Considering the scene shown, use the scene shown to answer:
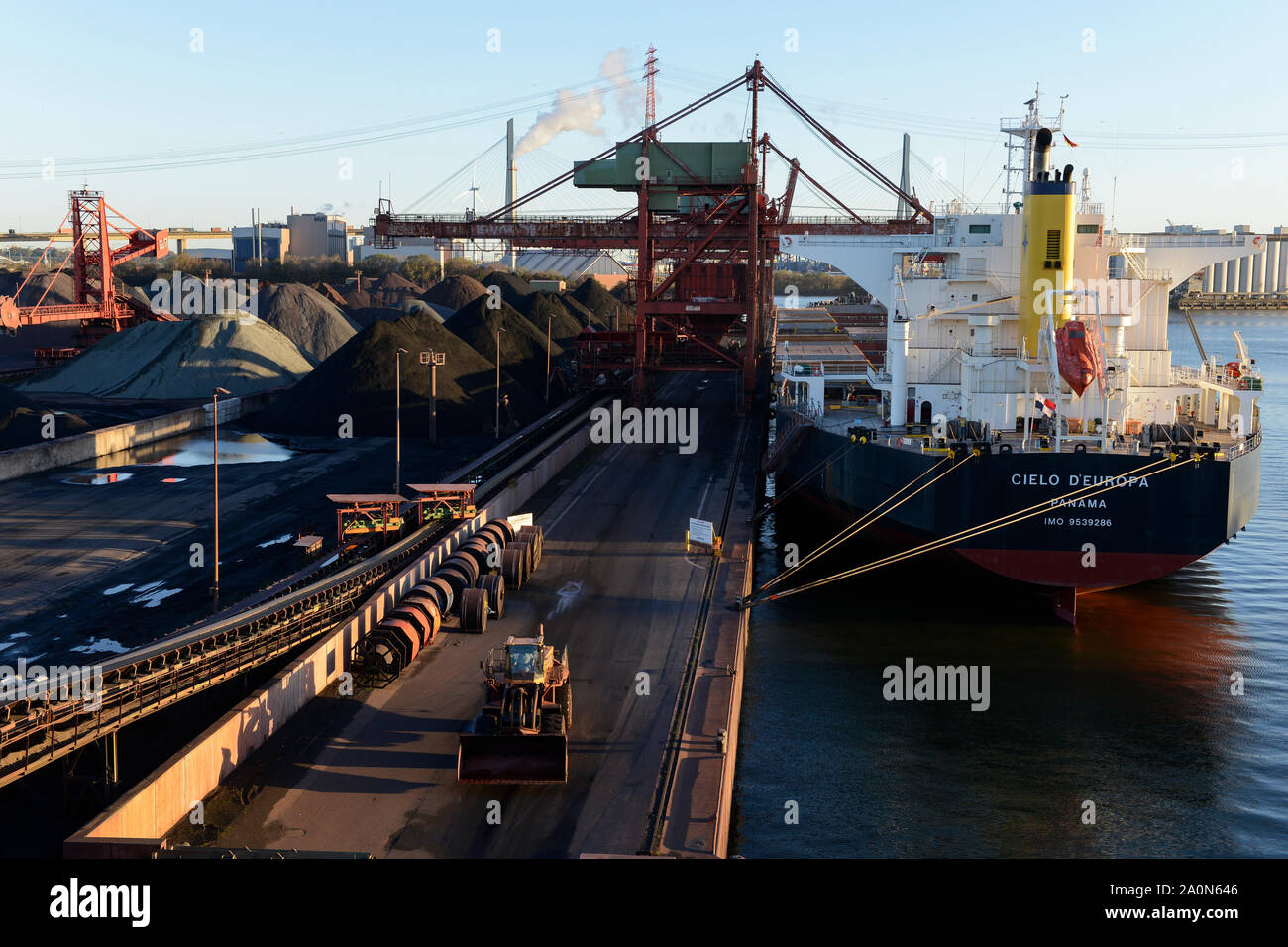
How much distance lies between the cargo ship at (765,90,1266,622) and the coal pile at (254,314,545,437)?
26.6 meters

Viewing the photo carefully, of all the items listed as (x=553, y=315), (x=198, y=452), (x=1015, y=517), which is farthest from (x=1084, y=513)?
(x=553, y=315)

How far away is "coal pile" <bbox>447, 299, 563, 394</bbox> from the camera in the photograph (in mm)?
91000

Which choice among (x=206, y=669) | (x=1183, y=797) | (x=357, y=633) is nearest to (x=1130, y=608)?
(x=1183, y=797)

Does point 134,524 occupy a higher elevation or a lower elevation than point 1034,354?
lower

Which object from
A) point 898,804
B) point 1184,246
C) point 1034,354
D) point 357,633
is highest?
point 1184,246

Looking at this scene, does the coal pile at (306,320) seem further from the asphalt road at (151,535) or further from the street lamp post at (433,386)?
the asphalt road at (151,535)

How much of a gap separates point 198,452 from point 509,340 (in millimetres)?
32535

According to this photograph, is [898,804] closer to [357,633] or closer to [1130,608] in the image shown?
[357,633]

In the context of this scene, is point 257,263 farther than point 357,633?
Yes

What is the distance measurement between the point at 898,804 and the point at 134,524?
34.5 m

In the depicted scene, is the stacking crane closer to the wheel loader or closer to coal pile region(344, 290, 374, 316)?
coal pile region(344, 290, 374, 316)

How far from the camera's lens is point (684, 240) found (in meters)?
73.2

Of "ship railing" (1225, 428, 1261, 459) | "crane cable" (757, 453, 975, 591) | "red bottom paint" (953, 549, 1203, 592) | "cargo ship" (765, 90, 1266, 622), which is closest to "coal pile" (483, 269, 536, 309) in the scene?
"cargo ship" (765, 90, 1266, 622)

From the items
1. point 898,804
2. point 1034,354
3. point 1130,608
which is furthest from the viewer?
point 1034,354
